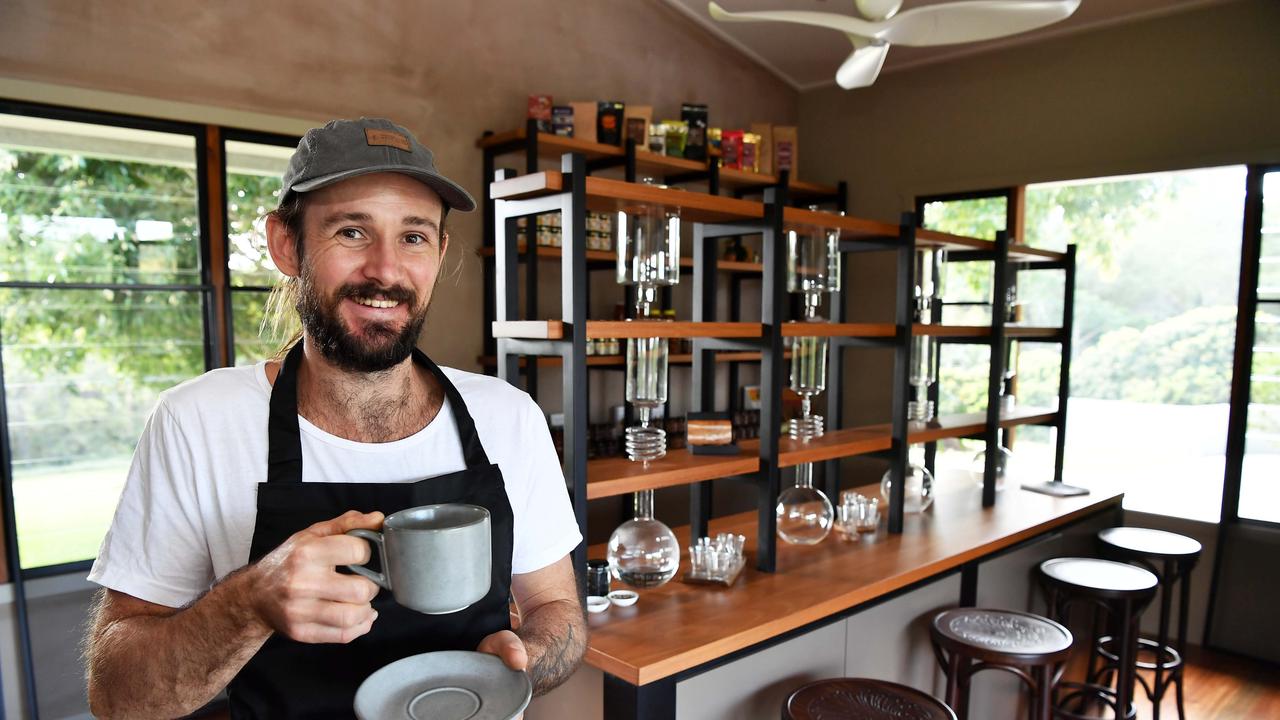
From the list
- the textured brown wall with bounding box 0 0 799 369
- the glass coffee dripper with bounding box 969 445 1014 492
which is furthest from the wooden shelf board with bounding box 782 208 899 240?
the textured brown wall with bounding box 0 0 799 369

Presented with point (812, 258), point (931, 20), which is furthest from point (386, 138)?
point (931, 20)

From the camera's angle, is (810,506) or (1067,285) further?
(1067,285)

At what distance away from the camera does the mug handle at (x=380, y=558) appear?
947mm

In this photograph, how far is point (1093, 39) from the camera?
4.44 meters

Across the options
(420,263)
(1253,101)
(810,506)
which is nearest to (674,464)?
(810,506)

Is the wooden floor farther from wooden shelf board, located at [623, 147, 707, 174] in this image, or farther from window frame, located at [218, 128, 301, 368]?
window frame, located at [218, 128, 301, 368]

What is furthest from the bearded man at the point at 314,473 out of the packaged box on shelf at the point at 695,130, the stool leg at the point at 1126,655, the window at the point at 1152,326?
the window at the point at 1152,326

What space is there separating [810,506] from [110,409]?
289 cm

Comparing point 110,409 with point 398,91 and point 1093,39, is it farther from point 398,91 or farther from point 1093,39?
point 1093,39

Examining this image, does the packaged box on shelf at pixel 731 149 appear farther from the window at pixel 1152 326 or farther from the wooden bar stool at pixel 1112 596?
the wooden bar stool at pixel 1112 596

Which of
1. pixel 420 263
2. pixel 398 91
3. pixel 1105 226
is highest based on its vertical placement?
pixel 398 91

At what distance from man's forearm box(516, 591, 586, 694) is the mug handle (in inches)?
15.7

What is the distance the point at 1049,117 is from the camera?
→ 4617 millimetres

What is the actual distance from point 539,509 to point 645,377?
810 millimetres
